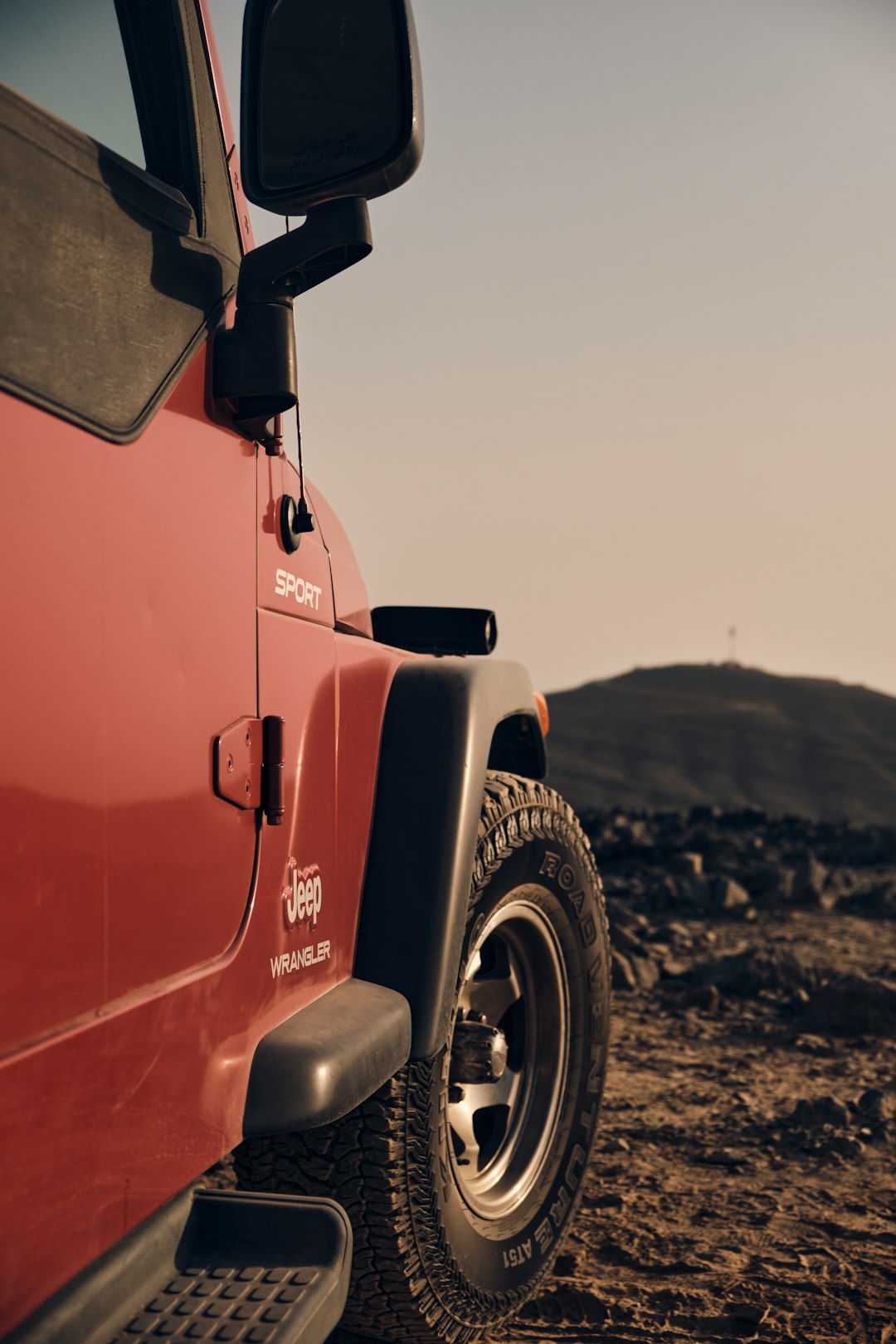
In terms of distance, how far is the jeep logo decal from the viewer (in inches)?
85.3

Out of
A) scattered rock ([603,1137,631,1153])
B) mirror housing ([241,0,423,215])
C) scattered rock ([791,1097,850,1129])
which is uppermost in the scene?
mirror housing ([241,0,423,215])

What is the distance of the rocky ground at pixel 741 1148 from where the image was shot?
321cm

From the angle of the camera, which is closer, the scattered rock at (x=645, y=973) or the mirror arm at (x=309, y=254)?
the mirror arm at (x=309, y=254)

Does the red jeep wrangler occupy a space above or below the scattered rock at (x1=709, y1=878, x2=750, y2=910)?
above

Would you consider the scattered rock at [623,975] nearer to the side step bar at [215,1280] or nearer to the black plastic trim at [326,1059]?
the black plastic trim at [326,1059]

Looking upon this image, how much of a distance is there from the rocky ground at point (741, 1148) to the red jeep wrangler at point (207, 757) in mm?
675

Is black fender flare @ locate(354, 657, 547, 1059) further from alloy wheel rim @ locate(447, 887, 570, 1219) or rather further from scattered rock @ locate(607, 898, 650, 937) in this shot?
scattered rock @ locate(607, 898, 650, 937)

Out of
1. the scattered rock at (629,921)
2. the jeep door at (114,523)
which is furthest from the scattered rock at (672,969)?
the jeep door at (114,523)

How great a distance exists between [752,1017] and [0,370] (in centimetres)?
600

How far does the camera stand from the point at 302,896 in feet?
7.30

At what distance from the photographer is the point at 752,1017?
659 centimetres

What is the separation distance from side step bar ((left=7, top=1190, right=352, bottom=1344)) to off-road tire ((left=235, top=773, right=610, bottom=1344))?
0.56m

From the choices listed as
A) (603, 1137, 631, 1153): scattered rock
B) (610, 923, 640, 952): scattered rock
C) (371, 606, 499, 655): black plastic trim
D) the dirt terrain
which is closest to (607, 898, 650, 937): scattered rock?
the dirt terrain

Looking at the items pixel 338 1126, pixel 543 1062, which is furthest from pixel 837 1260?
pixel 338 1126
